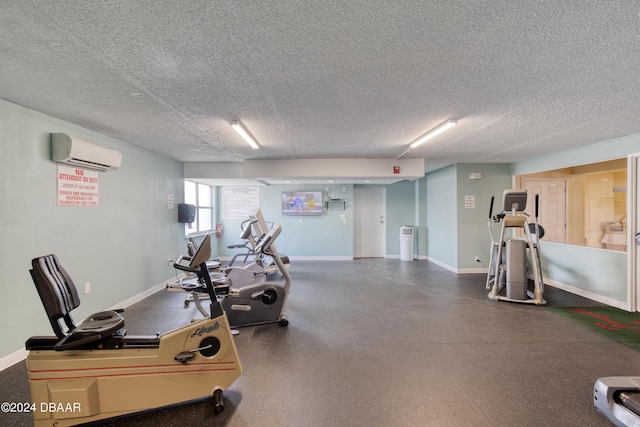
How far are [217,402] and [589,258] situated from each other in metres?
5.33

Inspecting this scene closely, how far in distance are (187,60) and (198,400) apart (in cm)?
235

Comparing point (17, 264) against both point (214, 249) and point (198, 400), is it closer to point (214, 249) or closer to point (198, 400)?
point (198, 400)

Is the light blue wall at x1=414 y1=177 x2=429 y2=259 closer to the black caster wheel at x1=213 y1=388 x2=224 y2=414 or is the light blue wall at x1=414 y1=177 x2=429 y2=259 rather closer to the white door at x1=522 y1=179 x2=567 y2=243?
the white door at x1=522 y1=179 x2=567 y2=243

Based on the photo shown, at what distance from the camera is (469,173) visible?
5781 mm

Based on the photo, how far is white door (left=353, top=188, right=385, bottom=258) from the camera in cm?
807

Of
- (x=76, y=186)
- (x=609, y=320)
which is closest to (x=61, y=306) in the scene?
(x=76, y=186)

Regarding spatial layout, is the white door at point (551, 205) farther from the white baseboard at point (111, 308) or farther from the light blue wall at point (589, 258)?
the white baseboard at point (111, 308)

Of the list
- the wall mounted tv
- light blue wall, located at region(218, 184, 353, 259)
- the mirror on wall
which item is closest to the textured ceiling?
the mirror on wall

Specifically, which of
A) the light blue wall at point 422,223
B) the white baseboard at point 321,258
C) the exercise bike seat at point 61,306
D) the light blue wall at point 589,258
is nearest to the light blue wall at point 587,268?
the light blue wall at point 589,258

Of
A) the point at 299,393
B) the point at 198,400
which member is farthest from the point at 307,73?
the point at 198,400

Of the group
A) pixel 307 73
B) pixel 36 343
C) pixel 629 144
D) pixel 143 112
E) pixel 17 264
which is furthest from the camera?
pixel 629 144

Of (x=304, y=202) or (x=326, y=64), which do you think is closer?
(x=326, y=64)

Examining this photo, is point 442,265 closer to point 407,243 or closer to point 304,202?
point 407,243

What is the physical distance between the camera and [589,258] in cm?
416
